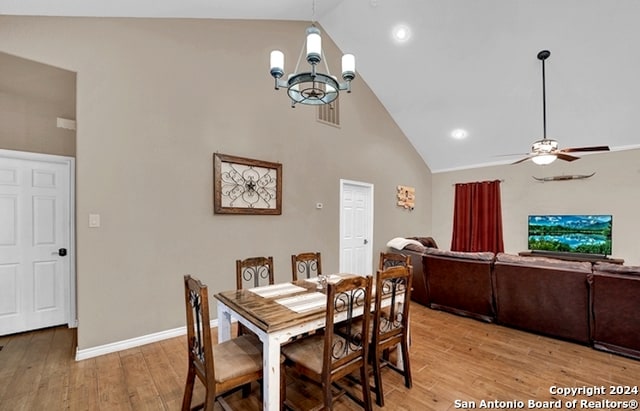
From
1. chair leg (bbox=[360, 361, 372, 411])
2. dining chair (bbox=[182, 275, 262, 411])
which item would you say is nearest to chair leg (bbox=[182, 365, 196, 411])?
dining chair (bbox=[182, 275, 262, 411])

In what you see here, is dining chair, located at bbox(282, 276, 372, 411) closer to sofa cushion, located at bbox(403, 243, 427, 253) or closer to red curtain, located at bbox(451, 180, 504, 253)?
sofa cushion, located at bbox(403, 243, 427, 253)

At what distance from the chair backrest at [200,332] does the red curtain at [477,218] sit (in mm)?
5943

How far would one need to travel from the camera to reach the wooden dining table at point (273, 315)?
65.2 inches

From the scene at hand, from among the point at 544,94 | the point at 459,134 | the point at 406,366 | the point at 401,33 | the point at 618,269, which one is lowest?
the point at 406,366

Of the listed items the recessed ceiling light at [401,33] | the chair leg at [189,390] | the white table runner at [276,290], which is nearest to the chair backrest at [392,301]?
the white table runner at [276,290]

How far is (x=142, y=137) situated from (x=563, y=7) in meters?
5.09

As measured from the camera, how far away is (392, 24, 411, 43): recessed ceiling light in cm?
429

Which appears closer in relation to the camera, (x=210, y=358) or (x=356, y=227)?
(x=210, y=358)

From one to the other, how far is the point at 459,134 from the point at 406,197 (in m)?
1.59

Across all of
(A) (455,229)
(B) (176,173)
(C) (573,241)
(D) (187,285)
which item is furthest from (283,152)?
(C) (573,241)

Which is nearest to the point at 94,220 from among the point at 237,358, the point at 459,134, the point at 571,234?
the point at 237,358

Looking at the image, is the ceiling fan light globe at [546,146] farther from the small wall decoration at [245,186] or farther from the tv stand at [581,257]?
the small wall decoration at [245,186]

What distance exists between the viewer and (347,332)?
1854 mm

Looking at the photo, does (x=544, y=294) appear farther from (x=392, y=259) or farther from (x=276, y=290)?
(x=276, y=290)
